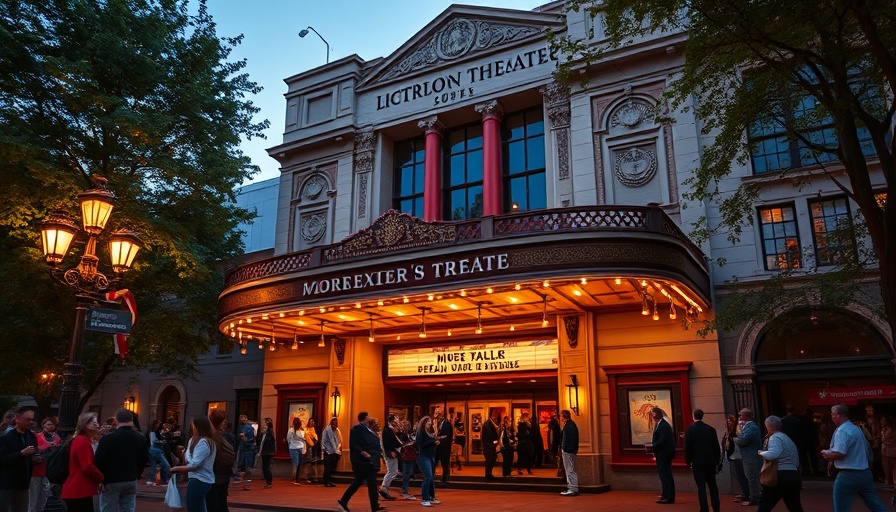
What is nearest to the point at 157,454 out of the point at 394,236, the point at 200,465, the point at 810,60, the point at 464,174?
the point at 394,236

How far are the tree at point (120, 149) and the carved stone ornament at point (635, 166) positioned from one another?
10.9 m

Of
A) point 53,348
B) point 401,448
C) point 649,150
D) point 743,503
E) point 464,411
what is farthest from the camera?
point 464,411

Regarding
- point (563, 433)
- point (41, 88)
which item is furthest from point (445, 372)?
point (41, 88)

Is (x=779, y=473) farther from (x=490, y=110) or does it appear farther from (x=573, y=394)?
(x=490, y=110)

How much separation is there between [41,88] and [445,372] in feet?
43.0

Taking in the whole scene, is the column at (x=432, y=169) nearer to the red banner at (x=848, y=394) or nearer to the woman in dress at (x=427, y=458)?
the woman in dress at (x=427, y=458)

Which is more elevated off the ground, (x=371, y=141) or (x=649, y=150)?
(x=371, y=141)

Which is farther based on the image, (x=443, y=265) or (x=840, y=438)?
(x=443, y=265)

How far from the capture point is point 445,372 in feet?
65.5

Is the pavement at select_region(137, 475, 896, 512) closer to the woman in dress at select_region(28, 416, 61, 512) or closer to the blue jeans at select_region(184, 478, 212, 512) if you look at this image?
the woman in dress at select_region(28, 416, 61, 512)

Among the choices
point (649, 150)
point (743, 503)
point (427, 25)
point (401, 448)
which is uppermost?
point (427, 25)

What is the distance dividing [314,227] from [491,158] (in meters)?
6.82

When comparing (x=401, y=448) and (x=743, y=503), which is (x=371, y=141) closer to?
(x=401, y=448)

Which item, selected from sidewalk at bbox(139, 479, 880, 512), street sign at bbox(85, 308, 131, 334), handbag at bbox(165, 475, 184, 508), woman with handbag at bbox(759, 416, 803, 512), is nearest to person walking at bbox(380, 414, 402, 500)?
sidewalk at bbox(139, 479, 880, 512)
